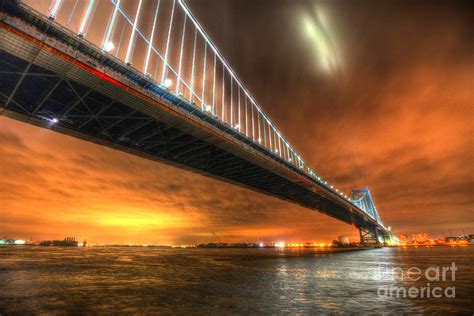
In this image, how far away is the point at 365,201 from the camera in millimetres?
108938

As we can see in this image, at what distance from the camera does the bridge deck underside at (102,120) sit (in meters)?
16.1

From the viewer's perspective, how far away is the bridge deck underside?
52.9ft

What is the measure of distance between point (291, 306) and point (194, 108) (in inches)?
780

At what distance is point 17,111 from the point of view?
18.8 m

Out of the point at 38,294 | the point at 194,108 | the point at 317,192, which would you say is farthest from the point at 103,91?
the point at 317,192

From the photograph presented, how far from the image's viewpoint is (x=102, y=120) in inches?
871

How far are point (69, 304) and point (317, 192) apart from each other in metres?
48.5

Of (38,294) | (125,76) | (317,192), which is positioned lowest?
(38,294)

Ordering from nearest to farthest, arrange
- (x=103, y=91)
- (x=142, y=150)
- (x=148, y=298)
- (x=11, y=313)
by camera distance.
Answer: (x=11, y=313), (x=148, y=298), (x=103, y=91), (x=142, y=150)

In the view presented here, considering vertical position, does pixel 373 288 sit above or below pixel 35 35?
below

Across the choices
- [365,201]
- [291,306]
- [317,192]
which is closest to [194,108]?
[291,306]

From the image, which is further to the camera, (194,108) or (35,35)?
(194,108)

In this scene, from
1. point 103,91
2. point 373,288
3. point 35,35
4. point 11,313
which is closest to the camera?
point 11,313

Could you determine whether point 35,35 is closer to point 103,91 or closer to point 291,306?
point 103,91
